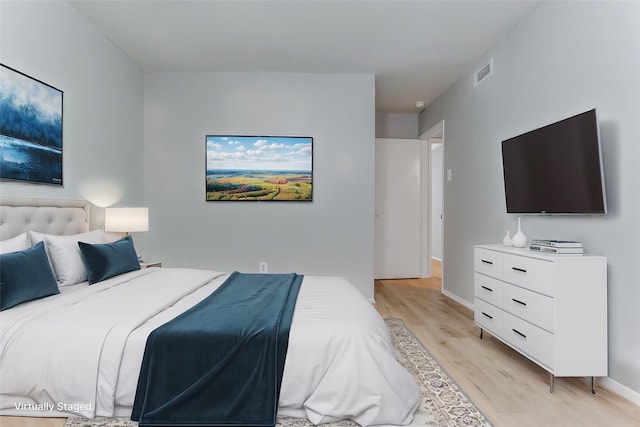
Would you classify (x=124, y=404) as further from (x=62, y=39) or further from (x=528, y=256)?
(x=62, y=39)

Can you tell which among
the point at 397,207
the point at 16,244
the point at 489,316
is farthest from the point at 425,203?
the point at 16,244

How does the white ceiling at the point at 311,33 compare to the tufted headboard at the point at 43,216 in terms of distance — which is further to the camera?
the white ceiling at the point at 311,33

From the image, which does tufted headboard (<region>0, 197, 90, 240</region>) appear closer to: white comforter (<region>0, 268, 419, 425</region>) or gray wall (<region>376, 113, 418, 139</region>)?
white comforter (<region>0, 268, 419, 425</region>)

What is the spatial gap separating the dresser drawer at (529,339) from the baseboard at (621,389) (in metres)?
0.39

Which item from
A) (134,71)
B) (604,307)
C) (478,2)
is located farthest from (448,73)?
(134,71)

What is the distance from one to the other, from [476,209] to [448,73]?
64.5 inches

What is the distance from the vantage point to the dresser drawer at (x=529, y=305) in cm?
230

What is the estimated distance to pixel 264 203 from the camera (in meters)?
4.54

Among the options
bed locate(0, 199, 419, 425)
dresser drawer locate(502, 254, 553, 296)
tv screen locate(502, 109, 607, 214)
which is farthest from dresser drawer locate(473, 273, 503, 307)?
bed locate(0, 199, 419, 425)

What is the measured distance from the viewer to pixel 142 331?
1801 mm

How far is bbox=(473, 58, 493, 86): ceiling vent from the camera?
12.5 ft

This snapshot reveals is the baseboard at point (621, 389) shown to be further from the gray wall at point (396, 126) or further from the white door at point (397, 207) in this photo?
the gray wall at point (396, 126)

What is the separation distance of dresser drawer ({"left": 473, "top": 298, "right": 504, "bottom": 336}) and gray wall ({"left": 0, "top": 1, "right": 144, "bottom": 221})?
348cm

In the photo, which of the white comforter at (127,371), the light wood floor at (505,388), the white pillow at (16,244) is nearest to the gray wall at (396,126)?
the light wood floor at (505,388)
